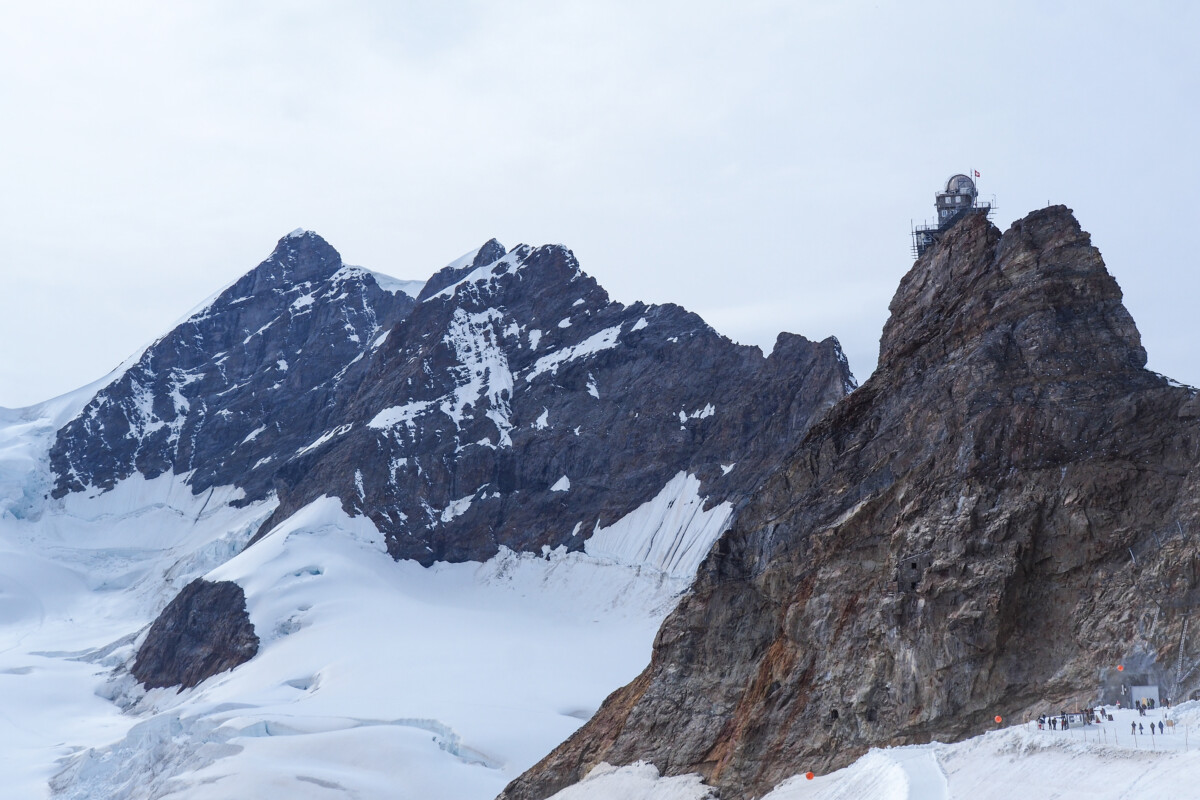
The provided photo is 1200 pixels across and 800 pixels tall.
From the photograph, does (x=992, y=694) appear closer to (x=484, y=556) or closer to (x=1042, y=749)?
(x=1042, y=749)

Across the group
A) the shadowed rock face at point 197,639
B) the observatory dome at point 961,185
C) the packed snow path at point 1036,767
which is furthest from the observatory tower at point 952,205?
the shadowed rock face at point 197,639

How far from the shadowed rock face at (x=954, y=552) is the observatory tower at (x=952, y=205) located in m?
7.85

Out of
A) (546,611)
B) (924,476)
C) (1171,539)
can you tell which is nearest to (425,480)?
(546,611)

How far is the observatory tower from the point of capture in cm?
8650

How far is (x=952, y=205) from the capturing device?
86812 millimetres

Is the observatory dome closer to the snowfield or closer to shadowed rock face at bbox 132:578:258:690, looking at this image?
the snowfield

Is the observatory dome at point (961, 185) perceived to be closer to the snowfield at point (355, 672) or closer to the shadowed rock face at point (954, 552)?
the shadowed rock face at point (954, 552)

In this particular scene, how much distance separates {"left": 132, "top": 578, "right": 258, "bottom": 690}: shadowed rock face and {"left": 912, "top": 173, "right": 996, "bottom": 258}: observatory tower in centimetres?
10102

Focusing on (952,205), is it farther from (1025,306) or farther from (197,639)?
(197,639)

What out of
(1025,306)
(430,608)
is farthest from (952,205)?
(430,608)

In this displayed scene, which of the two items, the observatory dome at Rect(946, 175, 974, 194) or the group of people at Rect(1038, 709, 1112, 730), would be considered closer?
the group of people at Rect(1038, 709, 1112, 730)

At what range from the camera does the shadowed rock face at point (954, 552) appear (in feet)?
189

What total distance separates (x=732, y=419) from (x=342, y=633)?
59749 millimetres

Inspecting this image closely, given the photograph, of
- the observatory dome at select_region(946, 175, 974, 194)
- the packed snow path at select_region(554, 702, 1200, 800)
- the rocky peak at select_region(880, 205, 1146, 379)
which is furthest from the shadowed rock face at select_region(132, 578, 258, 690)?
the packed snow path at select_region(554, 702, 1200, 800)
